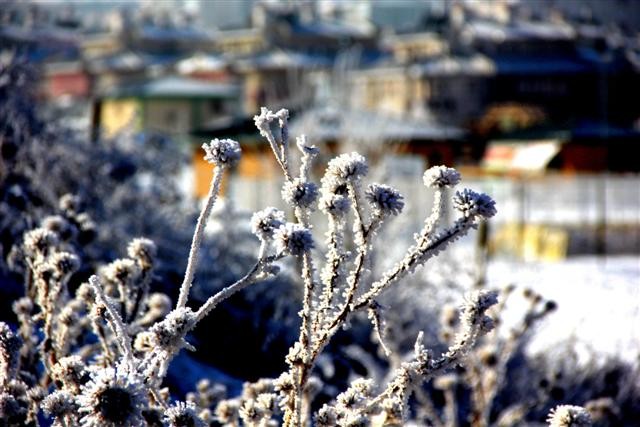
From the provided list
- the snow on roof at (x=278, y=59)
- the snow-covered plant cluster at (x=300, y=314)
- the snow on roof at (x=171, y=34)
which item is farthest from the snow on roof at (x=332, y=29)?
the snow-covered plant cluster at (x=300, y=314)

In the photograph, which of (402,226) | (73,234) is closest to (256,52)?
(402,226)

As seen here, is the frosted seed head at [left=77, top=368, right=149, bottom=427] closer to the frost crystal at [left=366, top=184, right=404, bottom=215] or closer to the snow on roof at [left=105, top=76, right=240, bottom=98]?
the frost crystal at [left=366, top=184, right=404, bottom=215]

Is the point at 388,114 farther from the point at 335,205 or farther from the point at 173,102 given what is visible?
the point at 173,102

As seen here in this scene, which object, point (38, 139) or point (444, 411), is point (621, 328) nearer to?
point (444, 411)

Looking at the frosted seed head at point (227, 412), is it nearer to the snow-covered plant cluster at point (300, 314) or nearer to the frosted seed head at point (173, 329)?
the snow-covered plant cluster at point (300, 314)

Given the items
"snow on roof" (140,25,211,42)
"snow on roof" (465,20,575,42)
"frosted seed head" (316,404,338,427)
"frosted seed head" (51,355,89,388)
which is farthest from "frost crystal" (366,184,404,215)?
"snow on roof" (140,25,211,42)

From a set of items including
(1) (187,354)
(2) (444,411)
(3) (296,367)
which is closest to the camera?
(3) (296,367)

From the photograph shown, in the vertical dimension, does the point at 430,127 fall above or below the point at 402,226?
below
